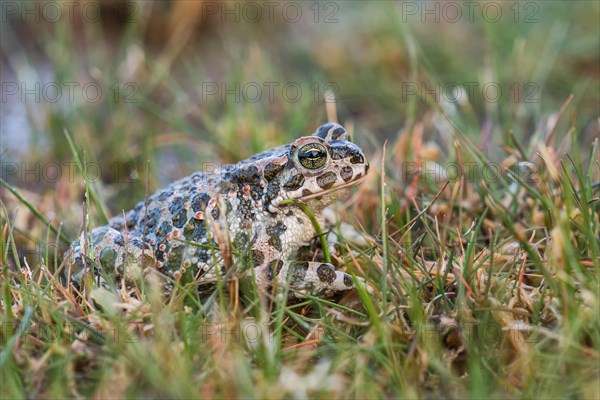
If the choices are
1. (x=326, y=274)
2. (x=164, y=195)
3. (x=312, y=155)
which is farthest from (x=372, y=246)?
(x=164, y=195)

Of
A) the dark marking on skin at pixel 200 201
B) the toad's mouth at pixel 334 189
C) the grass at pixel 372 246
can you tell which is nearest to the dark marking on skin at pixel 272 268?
the grass at pixel 372 246

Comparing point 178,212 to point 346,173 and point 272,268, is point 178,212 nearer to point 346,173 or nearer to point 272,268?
point 272,268

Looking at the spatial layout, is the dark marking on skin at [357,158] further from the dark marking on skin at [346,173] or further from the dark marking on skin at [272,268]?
the dark marking on skin at [272,268]

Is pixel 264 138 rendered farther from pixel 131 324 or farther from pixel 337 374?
pixel 337 374

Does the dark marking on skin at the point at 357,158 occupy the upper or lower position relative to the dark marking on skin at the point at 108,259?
upper

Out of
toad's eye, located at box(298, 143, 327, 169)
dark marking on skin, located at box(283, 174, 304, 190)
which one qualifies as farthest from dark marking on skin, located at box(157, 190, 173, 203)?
toad's eye, located at box(298, 143, 327, 169)
